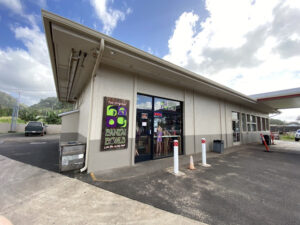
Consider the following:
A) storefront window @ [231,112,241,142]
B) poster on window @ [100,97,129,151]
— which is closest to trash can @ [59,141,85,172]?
poster on window @ [100,97,129,151]

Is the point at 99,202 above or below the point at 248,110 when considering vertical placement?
below

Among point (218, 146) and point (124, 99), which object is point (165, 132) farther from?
point (218, 146)

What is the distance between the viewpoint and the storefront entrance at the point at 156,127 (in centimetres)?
476

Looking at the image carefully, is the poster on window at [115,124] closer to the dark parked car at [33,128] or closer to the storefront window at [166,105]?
the storefront window at [166,105]

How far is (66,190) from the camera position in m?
2.62

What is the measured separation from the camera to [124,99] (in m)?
4.26

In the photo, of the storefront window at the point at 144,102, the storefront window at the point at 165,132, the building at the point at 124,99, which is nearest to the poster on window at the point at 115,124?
the building at the point at 124,99

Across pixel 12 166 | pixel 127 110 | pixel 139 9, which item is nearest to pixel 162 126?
pixel 127 110

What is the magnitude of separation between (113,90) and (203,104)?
5.28 meters

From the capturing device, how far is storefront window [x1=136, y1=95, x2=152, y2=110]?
476 centimetres

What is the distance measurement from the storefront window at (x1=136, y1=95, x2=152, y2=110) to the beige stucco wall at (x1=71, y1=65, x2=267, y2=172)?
0.22 m

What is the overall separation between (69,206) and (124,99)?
3079mm

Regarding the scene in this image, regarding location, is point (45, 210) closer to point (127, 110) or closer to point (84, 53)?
point (127, 110)

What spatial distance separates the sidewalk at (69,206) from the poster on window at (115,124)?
130cm
